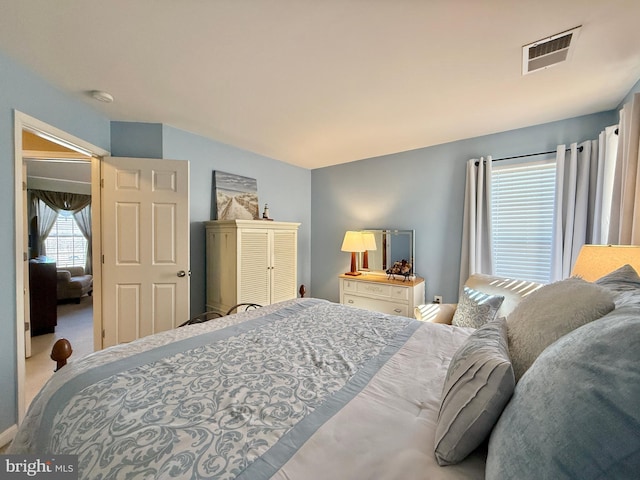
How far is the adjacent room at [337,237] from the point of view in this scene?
668mm

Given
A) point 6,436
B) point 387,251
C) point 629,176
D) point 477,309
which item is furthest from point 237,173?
point 629,176

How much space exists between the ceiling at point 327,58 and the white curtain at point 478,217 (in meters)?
0.51

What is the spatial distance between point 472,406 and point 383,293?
2629 millimetres

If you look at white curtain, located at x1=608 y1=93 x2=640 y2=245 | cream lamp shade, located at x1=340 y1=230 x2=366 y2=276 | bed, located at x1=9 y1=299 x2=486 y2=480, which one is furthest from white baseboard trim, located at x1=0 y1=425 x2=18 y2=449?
white curtain, located at x1=608 y1=93 x2=640 y2=245

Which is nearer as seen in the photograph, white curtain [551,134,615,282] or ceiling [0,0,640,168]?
ceiling [0,0,640,168]

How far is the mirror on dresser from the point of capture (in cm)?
351

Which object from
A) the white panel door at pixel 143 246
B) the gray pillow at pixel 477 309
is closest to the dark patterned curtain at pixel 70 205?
the white panel door at pixel 143 246

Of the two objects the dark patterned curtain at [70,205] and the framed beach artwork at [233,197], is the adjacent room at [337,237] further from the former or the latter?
the dark patterned curtain at [70,205]

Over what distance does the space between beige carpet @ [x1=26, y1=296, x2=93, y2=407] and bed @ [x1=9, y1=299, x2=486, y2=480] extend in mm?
2015

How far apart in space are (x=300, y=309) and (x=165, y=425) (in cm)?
125

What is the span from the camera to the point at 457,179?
3168 millimetres

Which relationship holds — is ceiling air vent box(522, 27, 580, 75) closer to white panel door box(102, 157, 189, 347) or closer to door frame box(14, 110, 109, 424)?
white panel door box(102, 157, 189, 347)

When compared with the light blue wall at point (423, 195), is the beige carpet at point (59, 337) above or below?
below

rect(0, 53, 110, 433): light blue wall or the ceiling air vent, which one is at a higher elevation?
the ceiling air vent
